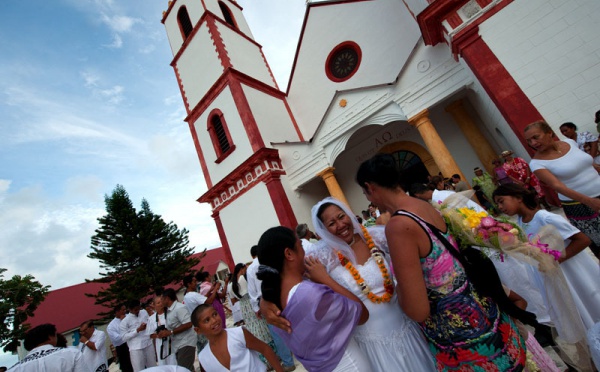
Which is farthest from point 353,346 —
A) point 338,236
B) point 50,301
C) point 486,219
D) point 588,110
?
point 50,301

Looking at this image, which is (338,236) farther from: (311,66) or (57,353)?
(311,66)

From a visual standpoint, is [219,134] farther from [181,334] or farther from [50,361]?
[50,361]

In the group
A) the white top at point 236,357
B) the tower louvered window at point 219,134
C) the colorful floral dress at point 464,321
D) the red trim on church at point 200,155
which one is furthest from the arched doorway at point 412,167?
the colorful floral dress at point 464,321

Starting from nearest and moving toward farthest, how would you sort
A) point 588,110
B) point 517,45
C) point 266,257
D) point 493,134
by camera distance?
1. point 266,257
2. point 588,110
3. point 517,45
4. point 493,134

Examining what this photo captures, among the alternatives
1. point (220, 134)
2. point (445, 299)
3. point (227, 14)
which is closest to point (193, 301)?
point (445, 299)

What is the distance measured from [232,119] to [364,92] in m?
5.48

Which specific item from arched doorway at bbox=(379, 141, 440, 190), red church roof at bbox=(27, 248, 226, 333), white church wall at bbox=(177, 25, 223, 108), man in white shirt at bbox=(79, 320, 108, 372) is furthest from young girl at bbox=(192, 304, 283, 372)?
red church roof at bbox=(27, 248, 226, 333)

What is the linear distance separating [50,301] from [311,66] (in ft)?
84.1

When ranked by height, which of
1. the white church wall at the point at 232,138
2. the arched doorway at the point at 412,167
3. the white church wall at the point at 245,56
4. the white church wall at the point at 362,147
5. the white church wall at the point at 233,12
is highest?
the white church wall at the point at 233,12

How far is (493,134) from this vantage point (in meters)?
8.25

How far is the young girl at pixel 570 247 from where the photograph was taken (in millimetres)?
2068

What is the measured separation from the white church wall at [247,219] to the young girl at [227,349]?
724 centimetres

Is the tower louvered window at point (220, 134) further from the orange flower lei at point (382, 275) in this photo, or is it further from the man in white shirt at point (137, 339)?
the orange flower lei at point (382, 275)

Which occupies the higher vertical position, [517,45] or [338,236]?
[517,45]
